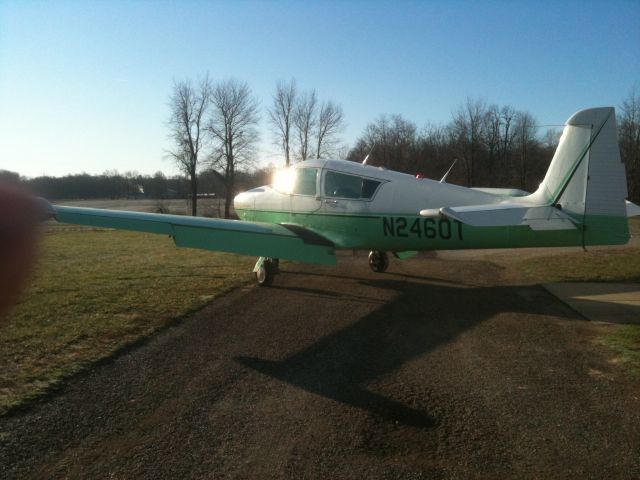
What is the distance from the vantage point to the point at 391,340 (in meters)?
6.58

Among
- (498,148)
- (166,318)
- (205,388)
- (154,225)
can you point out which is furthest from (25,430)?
(498,148)

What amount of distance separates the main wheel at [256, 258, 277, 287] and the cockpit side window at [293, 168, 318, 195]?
69.8 inches

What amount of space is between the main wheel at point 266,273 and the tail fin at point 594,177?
586 centimetres

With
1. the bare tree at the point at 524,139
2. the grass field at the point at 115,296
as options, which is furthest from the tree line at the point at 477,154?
the grass field at the point at 115,296

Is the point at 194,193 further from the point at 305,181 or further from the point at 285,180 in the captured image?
the point at 305,181

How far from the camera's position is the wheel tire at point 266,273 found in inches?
414

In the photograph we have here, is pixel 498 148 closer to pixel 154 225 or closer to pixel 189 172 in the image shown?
pixel 189 172

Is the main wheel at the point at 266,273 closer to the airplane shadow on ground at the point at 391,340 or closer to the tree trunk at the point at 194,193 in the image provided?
the airplane shadow on ground at the point at 391,340

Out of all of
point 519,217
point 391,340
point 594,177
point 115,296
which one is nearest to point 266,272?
point 115,296

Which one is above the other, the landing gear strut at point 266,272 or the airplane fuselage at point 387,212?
the airplane fuselage at point 387,212

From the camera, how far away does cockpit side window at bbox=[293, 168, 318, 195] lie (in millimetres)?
10453

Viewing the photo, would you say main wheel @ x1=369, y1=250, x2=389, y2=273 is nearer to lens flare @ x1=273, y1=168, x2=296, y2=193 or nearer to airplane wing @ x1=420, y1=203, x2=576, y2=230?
lens flare @ x1=273, y1=168, x2=296, y2=193

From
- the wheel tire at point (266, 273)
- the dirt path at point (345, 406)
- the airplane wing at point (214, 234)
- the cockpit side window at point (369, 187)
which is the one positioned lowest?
the dirt path at point (345, 406)

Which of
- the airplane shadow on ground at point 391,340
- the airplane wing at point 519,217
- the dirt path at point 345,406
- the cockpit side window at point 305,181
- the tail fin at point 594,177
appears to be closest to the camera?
the dirt path at point 345,406
